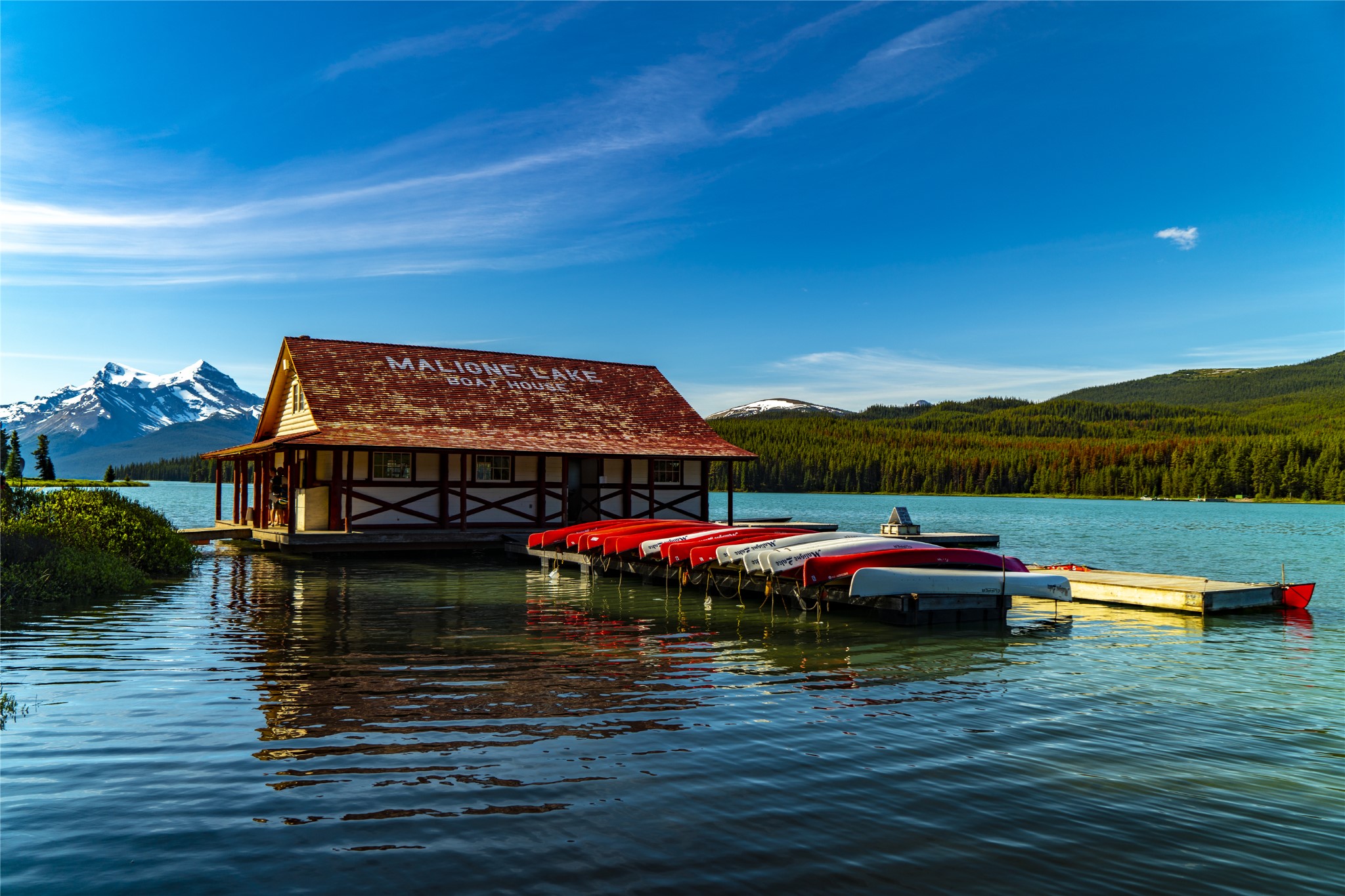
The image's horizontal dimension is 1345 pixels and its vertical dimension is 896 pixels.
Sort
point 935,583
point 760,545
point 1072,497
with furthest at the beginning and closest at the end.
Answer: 1. point 1072,497
2. point 760,545
3. point 935,583

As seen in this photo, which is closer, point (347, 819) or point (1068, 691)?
point (347, 819)

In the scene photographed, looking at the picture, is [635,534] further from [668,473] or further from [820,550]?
[668,473]

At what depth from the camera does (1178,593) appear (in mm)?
18750

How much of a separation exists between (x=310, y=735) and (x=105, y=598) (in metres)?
11.4

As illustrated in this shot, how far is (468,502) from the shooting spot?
2958 cm

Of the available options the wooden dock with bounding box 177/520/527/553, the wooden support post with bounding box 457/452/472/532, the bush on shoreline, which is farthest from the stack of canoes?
the bush on shoreline

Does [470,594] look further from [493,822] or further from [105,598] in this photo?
[493,822]

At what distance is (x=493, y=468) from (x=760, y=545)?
46.6 feet

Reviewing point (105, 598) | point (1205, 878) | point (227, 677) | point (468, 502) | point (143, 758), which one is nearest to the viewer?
point (1205, 878)

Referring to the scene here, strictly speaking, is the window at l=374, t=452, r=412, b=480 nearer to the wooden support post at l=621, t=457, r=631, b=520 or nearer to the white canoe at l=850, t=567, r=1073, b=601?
the wooden support post at l=621, t=457, r=631, b=520

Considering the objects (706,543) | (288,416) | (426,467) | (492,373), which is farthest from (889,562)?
(288,416)

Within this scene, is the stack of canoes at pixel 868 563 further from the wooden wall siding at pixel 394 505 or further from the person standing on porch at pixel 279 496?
the person standing on porch at pixel 279 496

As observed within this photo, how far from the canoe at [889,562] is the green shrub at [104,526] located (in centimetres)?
1404

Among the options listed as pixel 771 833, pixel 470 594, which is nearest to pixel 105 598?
pixel 470 594
